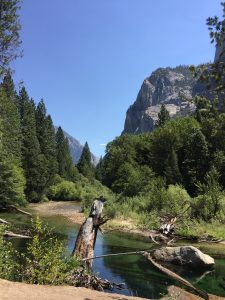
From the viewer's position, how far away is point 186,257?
Answer: 26.2 m

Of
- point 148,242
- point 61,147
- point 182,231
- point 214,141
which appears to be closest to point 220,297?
point 148,242

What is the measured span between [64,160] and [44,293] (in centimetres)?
10921

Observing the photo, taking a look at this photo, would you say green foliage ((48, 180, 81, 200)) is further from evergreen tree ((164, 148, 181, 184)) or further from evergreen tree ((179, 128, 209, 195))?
evergreen tree ((179, 128, 209, 195))

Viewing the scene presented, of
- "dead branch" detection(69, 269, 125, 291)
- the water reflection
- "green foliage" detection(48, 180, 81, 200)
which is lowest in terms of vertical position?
the water reflection

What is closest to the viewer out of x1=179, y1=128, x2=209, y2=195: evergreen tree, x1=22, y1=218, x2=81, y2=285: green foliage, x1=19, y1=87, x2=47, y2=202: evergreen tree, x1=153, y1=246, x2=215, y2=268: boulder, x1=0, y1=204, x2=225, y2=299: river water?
x1=22, y1=218, x2=81, y2=285: green foliage

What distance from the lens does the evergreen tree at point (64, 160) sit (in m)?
118

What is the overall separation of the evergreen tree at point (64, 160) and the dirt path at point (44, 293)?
100857 mm

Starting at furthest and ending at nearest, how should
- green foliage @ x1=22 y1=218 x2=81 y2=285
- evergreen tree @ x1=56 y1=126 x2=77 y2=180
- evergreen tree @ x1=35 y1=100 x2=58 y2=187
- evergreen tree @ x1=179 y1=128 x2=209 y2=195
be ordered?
evergreen tree @ x1=56 y1=126 x2=77 y2=180 < evergreen tree @ x1=35 y1=100 x2=58 y2=187 < evergreen tree @ x1=179 y1=128 x2=209 y2=195 < green foliage @ x1=22 y1=218 x2=81 y2=285

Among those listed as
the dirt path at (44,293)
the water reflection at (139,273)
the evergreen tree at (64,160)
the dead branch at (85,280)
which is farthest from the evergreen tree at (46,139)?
the dirt path at (44,293)

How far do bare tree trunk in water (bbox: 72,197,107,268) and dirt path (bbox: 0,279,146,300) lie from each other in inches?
146

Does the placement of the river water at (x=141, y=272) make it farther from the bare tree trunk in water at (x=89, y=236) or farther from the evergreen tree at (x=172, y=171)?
the evergreen tree at (x=172, y=171)

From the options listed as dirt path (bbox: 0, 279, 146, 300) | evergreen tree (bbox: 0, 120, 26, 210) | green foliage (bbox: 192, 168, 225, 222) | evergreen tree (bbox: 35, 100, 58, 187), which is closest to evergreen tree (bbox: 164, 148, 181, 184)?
evergreen tree (bbox: 0, 120, 26, 210)

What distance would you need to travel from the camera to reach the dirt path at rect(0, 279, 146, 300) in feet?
42.5

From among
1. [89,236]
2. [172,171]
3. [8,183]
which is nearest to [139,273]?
[89,236]
